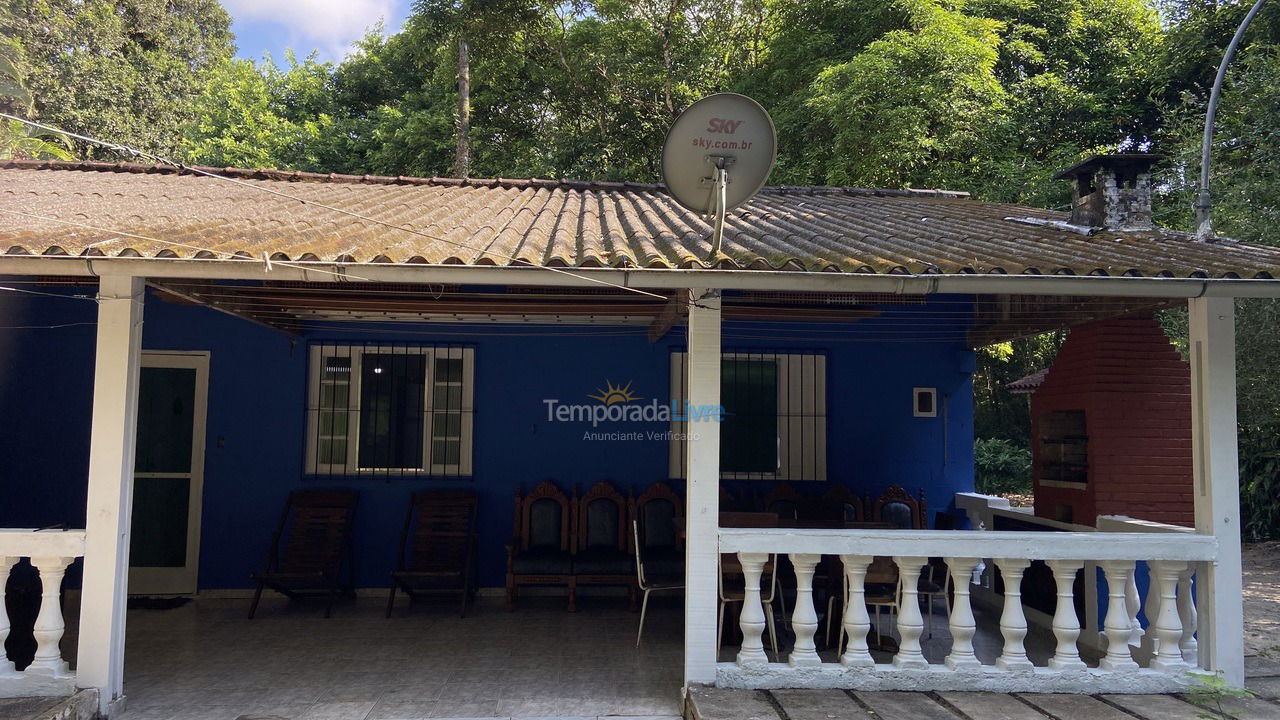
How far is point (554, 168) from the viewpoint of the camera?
16609mm

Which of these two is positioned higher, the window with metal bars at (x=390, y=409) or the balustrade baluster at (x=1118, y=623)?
the window with metal bars at (x=390, y=409)

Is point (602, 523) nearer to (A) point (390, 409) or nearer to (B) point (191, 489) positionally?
(A) point (390, 409)

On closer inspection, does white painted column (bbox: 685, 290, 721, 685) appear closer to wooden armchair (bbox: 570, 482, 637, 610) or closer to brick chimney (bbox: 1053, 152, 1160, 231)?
wooden armchair (bbox: 570, 482, 637, 610)

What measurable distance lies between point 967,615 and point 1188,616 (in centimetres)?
144

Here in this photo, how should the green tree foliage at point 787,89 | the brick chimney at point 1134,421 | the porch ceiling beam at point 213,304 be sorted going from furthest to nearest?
the green tree foliage at point 787,89
the brick chimney at point 1134,421
the porch ceiling beam at point 213,304

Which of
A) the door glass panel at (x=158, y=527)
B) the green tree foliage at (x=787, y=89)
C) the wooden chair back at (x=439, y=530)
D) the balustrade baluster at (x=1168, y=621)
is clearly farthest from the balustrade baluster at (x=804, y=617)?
the green tree foliage at (x=787, y=89)

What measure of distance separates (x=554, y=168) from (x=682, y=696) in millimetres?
13527

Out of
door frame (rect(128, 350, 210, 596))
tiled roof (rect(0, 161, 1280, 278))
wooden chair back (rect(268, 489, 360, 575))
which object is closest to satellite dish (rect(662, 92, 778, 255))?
tiled roof (rect(0, 161, 1280, 278))

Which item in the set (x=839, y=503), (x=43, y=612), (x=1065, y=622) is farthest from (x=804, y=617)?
(x=43, y=612)

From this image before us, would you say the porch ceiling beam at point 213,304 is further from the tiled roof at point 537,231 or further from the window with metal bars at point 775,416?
the window with metal bars at point 775,416

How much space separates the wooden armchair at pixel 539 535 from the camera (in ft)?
22.6

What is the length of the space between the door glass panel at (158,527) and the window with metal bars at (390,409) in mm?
1180

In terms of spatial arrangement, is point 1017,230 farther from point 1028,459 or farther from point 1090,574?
point 1028,459

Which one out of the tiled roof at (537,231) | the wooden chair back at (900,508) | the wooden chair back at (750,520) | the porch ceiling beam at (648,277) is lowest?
the wooden chair back at (900,508)
